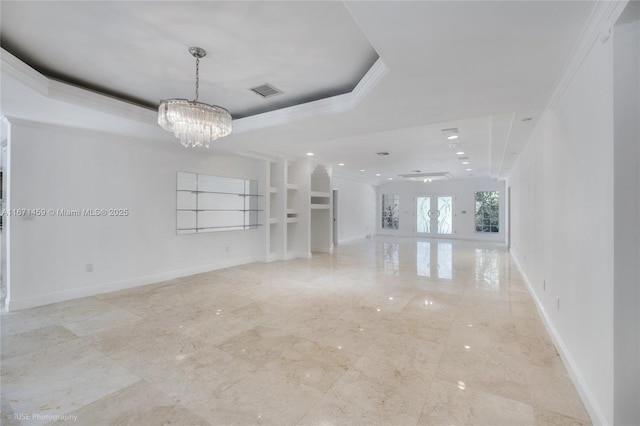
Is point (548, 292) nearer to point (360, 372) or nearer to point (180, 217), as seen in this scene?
point (360, 372)

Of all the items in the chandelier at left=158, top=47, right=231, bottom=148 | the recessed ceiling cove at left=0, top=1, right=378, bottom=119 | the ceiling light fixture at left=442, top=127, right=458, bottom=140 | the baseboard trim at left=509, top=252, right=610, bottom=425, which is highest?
the recessed ceiling cove at left=0, top=1, right=378, bottom=119

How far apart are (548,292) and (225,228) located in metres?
5.59

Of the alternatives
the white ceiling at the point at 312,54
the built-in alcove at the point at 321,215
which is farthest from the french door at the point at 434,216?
the white ceiling at the point at 312,54

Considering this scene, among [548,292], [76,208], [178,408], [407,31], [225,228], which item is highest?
[407,31]

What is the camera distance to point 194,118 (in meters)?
2.81

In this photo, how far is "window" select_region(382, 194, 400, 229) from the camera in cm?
1385

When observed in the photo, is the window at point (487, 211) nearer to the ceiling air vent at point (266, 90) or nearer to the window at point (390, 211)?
the window at point (390, 211)

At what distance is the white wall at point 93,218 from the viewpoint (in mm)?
3820

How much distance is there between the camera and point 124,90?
3471 mm

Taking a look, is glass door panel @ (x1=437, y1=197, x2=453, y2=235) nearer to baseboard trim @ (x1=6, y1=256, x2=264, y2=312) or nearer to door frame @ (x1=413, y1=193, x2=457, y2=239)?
door frame @ (x1=413, y1=193, x2=457, y2=239)

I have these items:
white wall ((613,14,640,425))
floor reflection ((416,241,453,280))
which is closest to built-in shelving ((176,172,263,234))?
floor reflection ((416,241,453,280))


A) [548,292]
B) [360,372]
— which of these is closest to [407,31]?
[360,372]

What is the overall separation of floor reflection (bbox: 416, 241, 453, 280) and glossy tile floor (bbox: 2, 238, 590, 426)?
1.20m

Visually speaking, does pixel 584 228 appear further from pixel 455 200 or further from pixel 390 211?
pixel 390 211
